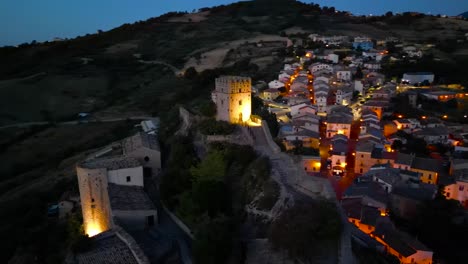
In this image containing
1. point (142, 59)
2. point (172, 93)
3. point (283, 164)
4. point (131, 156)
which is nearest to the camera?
point (283, 164)

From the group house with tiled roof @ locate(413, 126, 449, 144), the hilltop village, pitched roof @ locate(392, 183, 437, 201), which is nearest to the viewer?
the hilltop village

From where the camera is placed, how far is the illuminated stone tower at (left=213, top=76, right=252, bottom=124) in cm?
2250

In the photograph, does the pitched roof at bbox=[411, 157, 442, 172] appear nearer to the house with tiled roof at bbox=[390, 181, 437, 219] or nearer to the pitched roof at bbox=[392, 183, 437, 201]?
the pitched roof at bbox=[392, 183, 437, 201]

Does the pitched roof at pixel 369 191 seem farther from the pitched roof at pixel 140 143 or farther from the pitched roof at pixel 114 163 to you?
the pitched roof at pixel 114 163

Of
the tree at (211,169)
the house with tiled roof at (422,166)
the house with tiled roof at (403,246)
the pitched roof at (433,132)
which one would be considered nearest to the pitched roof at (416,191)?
the house with tiled roof at (422,166)

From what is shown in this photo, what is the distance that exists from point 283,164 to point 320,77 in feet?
101

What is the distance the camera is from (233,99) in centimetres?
2267

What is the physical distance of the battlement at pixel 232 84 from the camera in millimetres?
22359

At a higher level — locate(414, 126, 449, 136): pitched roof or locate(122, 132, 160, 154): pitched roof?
locate(122, 132, 160, 154): pitched roof

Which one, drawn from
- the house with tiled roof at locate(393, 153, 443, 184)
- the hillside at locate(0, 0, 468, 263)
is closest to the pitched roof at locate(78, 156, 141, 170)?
the hillside at locate(0, 0, 468, 263)

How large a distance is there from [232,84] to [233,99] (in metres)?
0.84

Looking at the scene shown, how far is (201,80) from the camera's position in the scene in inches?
1889

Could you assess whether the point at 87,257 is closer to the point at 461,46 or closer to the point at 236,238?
the point at 236,238

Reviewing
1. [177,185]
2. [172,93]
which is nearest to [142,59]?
[172,93]
